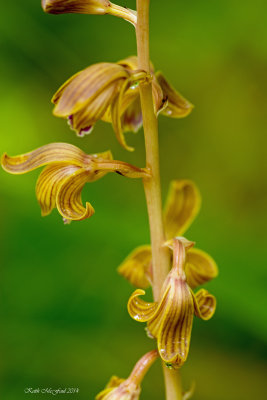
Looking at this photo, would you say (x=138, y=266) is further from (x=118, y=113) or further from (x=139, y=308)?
(x=118, y=113)

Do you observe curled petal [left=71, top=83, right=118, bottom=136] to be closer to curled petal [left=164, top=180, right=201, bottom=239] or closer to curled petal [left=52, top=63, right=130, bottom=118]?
curled petal [left=52, top=63, right=130, bottom=118]

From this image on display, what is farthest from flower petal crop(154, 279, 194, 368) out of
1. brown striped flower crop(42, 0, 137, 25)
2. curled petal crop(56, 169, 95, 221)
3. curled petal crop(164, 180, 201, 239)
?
brown striped flower crop(42, 0, 137, 25)

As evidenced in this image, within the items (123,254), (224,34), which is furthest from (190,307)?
(224,34)

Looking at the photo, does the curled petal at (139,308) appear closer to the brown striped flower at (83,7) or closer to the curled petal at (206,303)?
the curled petal at (206,303)

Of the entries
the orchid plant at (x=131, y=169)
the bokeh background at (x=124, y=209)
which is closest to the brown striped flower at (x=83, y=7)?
the orchid plant at (x=131, y=169)

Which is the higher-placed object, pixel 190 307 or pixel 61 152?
pixel 61 152

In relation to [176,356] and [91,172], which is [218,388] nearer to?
[176,356]
